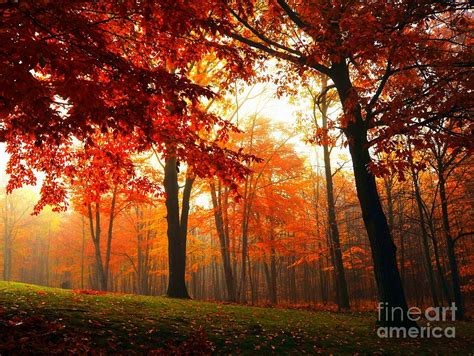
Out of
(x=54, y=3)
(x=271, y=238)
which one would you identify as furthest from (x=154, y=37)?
(x=271, y=238)

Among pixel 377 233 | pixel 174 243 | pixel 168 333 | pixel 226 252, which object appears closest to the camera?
pixel 168 333

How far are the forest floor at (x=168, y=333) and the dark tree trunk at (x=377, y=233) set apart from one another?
83cm

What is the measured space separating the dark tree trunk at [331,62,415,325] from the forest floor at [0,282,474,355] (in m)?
0.83

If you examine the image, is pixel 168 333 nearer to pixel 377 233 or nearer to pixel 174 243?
pixel 377 233

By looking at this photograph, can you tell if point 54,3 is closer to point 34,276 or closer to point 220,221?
point 220,221

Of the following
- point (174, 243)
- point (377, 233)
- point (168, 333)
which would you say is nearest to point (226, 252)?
point (174, 243)

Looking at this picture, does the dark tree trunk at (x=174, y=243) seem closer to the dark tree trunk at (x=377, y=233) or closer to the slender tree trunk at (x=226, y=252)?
the slender tree trunk at (x=226, y=252)

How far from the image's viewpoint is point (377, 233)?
7.95 meters

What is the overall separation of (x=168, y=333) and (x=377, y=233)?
521 cm

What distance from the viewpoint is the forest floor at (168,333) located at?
477 cm

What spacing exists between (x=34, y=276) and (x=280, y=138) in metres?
52.5

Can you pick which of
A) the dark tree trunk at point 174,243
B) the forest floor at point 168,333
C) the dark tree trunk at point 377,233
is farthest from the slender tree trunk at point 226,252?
the dark tree trunk at point 377,233

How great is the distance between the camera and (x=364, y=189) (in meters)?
8.23

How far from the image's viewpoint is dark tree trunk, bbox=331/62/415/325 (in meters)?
7.66
